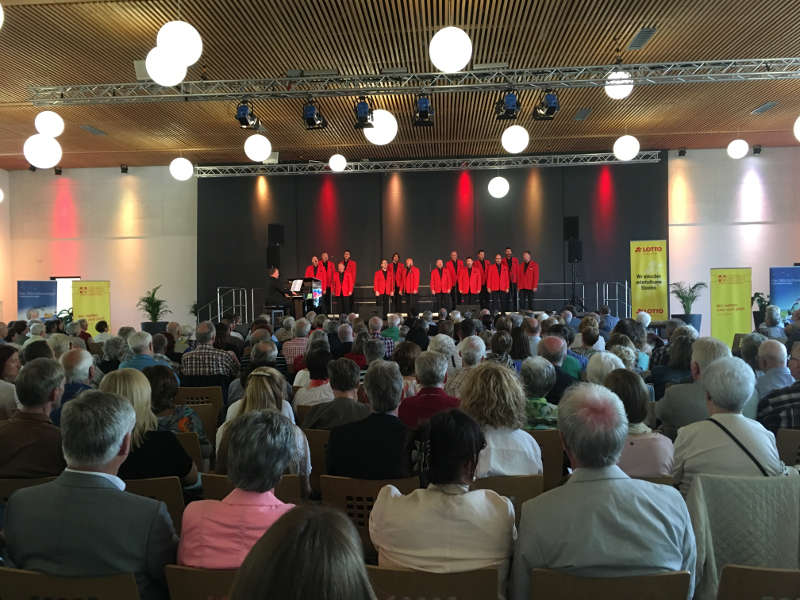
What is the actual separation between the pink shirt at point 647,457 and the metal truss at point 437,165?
13.1 metres

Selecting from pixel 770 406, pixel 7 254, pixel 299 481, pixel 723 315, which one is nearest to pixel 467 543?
pixel 299 481

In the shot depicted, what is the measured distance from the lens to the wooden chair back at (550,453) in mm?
3316

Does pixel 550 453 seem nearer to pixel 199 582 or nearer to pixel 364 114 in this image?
pixel 199 582

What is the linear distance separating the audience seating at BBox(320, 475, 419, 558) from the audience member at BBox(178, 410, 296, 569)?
0.63 m

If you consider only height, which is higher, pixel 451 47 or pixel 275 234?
pixel 451 47

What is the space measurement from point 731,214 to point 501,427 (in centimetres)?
1483

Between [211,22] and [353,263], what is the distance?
25.7 ft

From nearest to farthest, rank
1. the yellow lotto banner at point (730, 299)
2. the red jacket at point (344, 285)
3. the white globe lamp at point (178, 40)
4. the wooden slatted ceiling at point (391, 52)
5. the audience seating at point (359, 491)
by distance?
the audience seating at point (359, 491) → the white globe lamp at point (178, 40) → the wooden slatted ceiling at point (391, 52) → the yellow lotto banner at point (730, 299) → the red jacket at point (344, 285)

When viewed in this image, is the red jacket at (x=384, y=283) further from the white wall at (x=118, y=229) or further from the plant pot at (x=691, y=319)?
the plant pot at (x=691, y=319)

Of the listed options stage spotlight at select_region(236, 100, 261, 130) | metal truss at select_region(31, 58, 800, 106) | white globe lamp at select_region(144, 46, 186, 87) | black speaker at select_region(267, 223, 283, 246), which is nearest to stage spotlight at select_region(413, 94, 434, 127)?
metal truss at select_region(31, 58, 800, 106)

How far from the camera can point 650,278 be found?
13.6m

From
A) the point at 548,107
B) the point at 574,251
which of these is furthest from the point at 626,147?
the point at 574,251

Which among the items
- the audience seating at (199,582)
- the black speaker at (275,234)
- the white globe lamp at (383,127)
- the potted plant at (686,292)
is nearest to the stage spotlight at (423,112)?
the white globe lamp at (383,127)

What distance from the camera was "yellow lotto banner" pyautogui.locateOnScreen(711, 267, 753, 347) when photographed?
11.4 m
